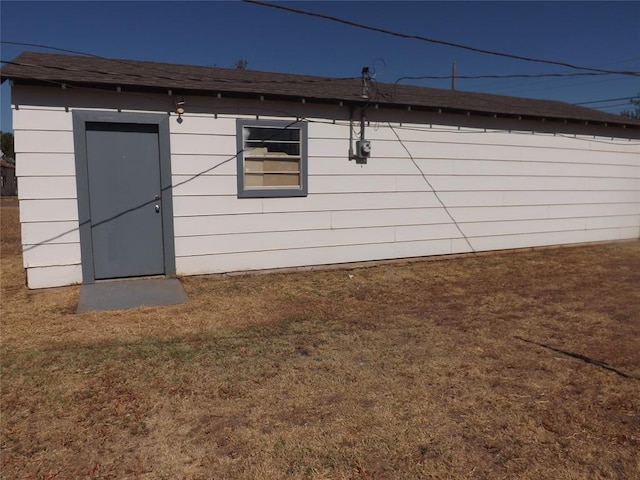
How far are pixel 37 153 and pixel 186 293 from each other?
2.66 m

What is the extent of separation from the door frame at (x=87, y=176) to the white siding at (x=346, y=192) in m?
0.09

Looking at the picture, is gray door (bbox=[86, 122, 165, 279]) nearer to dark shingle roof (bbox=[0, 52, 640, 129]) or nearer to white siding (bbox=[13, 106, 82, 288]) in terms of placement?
white siding (bbox=[13, 106, 82, 288])

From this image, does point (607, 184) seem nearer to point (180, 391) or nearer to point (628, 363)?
point (628, 363)

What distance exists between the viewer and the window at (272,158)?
292 inches

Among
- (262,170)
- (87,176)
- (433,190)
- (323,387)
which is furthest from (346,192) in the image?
(323,387)

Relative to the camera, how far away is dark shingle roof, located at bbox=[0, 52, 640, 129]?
253 inches

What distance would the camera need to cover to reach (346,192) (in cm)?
823

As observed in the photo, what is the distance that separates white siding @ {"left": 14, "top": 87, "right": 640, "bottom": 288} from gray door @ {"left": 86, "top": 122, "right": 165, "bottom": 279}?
273 millimetres

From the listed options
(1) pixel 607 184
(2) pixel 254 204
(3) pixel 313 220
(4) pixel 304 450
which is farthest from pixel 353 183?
(1) pixel 607 184

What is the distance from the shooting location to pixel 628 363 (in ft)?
13.5

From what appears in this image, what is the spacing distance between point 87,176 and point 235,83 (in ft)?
9.01

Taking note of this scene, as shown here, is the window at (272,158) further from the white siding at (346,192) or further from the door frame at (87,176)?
the door frame at (87,176)

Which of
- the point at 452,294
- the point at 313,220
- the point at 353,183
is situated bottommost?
the point at 452,294

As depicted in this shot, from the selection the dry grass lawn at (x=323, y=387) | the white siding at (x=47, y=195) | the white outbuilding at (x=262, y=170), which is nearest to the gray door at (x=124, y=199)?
the white outbuilding at (x=262, y=170)
